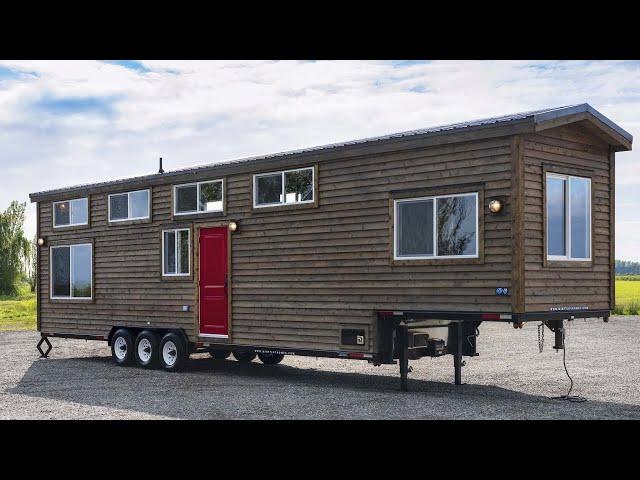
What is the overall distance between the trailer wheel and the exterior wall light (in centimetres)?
757

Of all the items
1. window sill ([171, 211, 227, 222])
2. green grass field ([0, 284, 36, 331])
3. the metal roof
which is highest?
the metal roof

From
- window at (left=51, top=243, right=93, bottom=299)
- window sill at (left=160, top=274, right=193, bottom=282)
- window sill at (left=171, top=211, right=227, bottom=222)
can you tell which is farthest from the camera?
window at (left=51, top=243, right=93, bottom=299)

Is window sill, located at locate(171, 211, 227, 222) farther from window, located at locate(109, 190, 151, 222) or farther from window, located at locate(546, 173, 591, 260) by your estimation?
window, located at locate(546, 173, 591, 260)

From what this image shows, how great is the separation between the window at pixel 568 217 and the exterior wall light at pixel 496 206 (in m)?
0.92

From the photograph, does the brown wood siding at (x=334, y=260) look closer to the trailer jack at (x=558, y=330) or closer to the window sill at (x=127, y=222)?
the window sill at (x=127, y=222)

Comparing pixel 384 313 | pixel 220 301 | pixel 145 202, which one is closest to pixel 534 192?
pixel 384 313

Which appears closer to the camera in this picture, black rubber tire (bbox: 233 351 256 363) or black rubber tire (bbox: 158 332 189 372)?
black rubber tire (bbox: 158 332 189 372)

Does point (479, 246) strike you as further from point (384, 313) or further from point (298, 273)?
point (298, 273)

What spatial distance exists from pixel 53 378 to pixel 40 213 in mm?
5746

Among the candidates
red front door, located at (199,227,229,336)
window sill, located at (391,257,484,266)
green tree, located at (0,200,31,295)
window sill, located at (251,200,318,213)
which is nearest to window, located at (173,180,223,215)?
red front door, located at (199,227,229,336)

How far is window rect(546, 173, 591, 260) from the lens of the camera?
11.4 meters

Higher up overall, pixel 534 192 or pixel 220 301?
pixel 534 192

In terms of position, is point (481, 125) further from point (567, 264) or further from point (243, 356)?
point (243, 356)

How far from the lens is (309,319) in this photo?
1299cm
